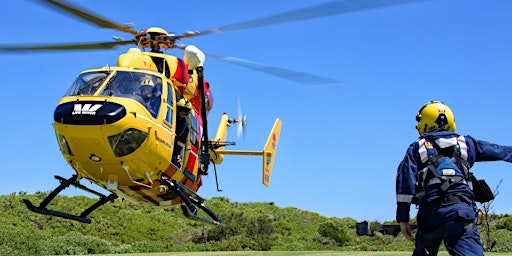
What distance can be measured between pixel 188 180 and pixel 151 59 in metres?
2.77

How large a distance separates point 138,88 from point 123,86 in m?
0.28

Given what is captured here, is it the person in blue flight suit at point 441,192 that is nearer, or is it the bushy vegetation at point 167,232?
the person in blue flight suit at point 441,192

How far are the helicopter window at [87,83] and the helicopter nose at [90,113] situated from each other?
0.47 m

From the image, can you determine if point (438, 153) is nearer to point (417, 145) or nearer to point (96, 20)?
point (417, 145)

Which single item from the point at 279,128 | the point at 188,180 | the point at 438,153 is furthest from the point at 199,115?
the point at 438,153

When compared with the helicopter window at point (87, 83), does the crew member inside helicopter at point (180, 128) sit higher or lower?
lower

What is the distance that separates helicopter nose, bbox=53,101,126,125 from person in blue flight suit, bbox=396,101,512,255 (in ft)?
20.7

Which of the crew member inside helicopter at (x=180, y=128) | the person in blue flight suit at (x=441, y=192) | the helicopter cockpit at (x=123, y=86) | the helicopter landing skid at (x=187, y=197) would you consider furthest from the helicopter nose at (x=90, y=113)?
the person in blue flight suit at (x=441, y=192)

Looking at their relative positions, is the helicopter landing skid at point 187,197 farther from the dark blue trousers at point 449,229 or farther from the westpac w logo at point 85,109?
the dark blue trousers at point 449,229

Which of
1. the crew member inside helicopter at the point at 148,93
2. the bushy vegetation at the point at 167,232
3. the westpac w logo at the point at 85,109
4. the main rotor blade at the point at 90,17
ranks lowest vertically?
the bushy vegetation at the point at 167,232

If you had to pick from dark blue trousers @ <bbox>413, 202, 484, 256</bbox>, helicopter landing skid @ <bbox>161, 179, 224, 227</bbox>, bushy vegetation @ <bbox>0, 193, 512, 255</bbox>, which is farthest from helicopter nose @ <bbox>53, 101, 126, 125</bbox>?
bushy vegetation @ <bbox>0, 193, 512, 255</bbox>

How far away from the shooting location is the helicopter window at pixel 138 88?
38.1 feet

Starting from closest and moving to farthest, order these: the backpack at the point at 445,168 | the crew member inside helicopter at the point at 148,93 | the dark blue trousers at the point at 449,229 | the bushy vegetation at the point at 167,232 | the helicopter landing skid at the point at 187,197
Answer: the dark blue trousers at the point at 449,229
the backpack at the point at 445,168
the crew member inside helicopter at the point at 148,93
the helicopter landing skid at the point at 187,197
the bushy vegetation at the point at 167,232

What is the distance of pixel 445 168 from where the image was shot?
5926mm
